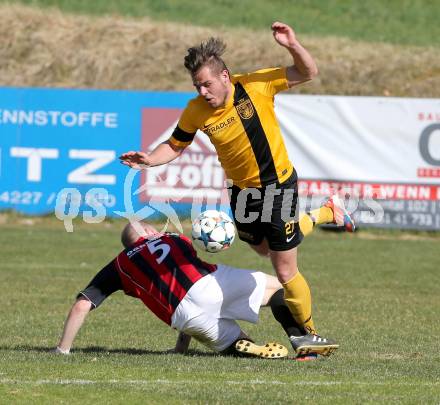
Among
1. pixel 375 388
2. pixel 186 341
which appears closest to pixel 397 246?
pixel 186 341

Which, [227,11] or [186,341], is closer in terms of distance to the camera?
[186,341]

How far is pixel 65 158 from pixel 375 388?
14138mm

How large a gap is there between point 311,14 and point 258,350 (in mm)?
30315

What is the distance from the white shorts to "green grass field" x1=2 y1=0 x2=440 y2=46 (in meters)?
24.4

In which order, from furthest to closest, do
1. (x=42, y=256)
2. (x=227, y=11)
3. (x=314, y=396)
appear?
(x=227, y=11) → (x=42, y=256) → (x=314, y=396)

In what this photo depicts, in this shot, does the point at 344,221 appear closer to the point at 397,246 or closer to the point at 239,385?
the point at 239,385

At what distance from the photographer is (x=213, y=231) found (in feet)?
27.5

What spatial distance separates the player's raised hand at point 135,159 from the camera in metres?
8.24

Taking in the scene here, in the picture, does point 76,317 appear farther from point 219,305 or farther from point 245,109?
point 245,109

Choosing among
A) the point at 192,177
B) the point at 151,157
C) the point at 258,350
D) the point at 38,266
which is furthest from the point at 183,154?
the point at 258,350

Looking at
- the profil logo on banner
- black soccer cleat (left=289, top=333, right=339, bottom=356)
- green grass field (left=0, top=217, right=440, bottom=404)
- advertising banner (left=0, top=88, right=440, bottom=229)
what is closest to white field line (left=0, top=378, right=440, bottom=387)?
green grass field (left=0, top=217, right=440, bottom=404)

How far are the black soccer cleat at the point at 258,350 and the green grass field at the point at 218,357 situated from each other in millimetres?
126

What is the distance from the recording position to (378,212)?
2019 cm

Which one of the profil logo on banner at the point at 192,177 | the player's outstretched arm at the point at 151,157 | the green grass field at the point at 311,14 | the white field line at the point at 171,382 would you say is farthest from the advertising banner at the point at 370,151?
the white field line at the point at 171,382
